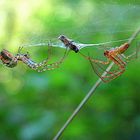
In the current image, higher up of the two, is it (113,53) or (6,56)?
(6,56)

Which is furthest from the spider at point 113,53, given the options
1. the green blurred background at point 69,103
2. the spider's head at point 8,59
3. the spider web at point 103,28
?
the green blurred background at point 69,103

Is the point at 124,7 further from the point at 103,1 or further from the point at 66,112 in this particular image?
the point at 66,112

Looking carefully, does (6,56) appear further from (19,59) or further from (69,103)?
(69,103)

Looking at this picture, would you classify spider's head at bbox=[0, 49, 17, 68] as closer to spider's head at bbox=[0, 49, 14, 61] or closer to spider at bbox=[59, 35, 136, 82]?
spider's head at bbox=[0, 49, 14, 61]

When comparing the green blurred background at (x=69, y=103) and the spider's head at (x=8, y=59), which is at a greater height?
the spider's head at (x=8, y=59)

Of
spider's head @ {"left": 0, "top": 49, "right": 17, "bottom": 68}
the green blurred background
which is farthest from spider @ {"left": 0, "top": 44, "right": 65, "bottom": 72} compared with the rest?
the green blurred background

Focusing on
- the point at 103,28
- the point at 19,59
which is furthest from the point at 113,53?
the point at 19,59

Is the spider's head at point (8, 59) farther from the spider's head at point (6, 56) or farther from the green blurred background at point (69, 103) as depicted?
the green blurred background at point (69, 103)

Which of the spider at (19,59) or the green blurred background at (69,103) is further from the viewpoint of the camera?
the green blurred background at (69,103)

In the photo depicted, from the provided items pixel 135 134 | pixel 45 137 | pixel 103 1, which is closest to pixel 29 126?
pixel 45 137

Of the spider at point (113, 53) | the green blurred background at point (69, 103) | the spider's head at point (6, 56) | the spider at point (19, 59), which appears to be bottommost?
the green blurred background at point (69, 103)

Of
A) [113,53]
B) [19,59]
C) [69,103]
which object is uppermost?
[19,59]
